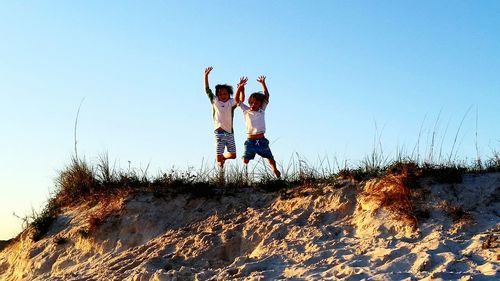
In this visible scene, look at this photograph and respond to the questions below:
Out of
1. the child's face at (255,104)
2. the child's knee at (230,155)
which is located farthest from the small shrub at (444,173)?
the child's knee at (230,155)

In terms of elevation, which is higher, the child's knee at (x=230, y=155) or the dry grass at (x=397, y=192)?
the child's knee at (x=230, y=155)

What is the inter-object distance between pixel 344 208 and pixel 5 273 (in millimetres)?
5920

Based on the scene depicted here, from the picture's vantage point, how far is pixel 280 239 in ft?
25.4

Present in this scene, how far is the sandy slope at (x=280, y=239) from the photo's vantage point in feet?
21.2

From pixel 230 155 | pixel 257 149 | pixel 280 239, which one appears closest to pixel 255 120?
pixel 257 149

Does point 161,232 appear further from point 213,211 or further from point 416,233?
point 416,233

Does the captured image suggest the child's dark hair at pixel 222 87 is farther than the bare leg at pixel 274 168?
Yes

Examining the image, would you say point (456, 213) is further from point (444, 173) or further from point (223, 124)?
point (223, 124)

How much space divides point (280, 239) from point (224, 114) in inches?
133

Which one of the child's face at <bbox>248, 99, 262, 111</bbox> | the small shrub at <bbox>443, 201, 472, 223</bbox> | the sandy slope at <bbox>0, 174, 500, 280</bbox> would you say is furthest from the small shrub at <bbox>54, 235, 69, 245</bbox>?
the small shrub at <bbox>443, 201, 472, 223</bbox>

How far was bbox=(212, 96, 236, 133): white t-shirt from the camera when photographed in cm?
1055

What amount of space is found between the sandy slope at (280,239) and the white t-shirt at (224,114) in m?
1.58

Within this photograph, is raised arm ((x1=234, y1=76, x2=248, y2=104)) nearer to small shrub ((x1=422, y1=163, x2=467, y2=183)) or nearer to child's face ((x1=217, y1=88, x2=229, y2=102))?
child's face ((x1=217, y1=88, x2=229, y2=102))

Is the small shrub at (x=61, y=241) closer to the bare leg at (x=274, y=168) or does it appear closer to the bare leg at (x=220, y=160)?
the bare leg at (x=220, y=160)
